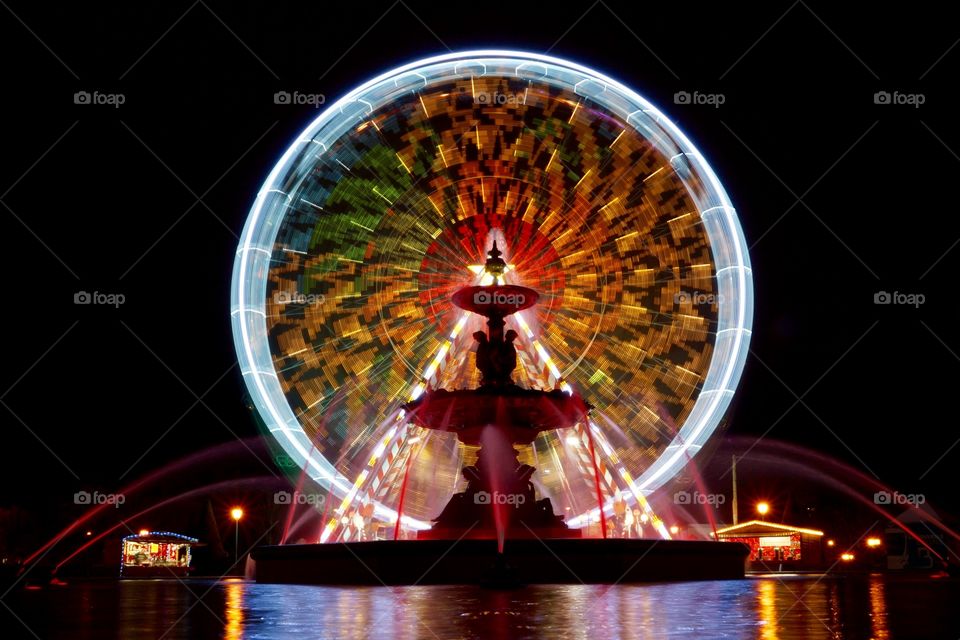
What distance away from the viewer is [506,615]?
283 inches

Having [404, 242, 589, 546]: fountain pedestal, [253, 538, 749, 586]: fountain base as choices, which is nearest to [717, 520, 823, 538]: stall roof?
[404, 242, 589, 546]: fountain pedestal

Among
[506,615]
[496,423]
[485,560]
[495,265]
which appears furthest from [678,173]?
[506,615]

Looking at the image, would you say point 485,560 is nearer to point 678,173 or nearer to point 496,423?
point 496,423

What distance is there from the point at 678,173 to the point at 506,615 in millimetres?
15860

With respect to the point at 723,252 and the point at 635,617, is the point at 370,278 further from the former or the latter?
the point at 635,617

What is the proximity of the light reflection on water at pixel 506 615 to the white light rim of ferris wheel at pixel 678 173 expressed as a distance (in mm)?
8608

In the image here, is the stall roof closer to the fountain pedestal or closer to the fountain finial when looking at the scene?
the fountain pedestal

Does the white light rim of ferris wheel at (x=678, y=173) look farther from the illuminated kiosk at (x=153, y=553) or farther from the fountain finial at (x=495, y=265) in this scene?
the illuminated kiosk at (x=153, y=553)

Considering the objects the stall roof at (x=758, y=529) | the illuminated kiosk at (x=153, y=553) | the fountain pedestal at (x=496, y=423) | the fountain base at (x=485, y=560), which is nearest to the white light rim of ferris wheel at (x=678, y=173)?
the fountain pedestal at (x=496, y=423)

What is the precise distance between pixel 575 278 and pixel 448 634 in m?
16.0

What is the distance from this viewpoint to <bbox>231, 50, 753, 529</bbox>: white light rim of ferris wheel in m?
19.6

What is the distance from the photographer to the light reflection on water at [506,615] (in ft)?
19.8

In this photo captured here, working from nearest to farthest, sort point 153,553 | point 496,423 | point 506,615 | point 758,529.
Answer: point 506,615, point 496,423, point 153,553, point 758,529

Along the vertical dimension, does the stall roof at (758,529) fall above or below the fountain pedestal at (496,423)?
below
